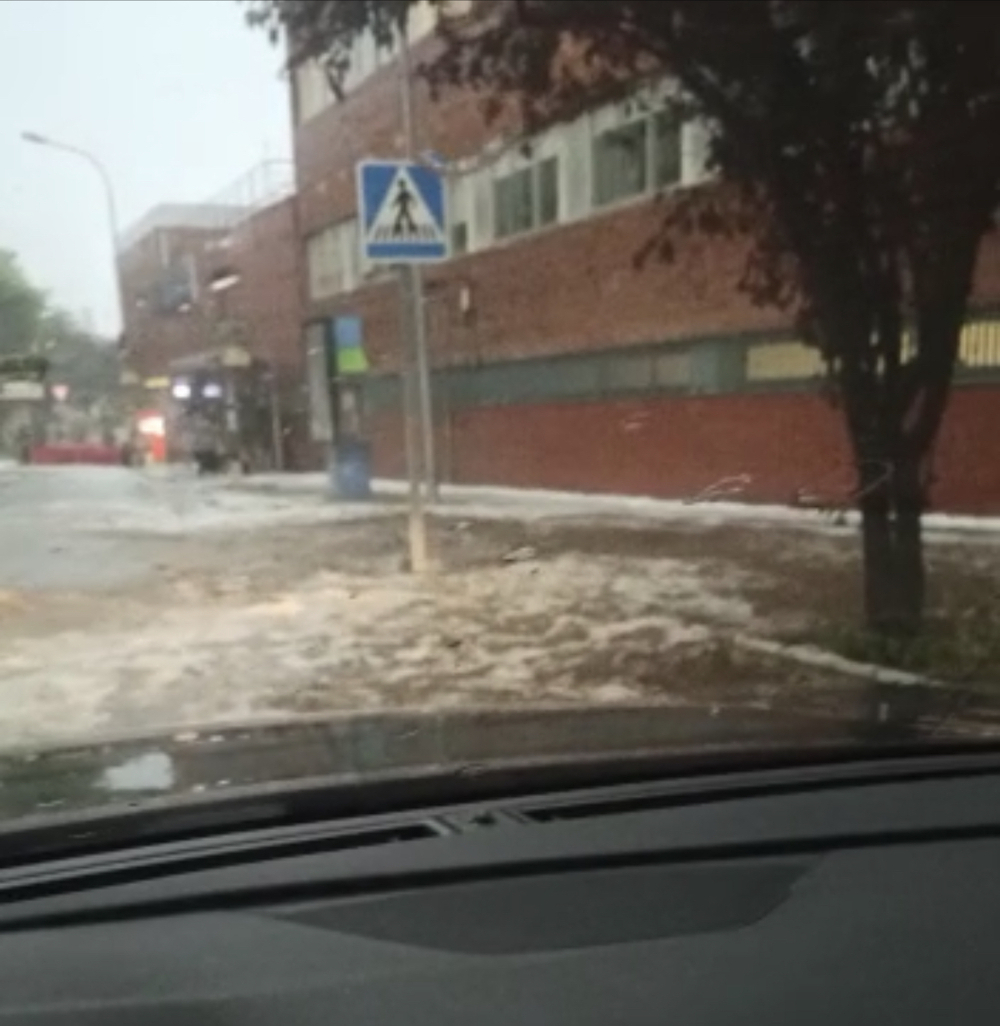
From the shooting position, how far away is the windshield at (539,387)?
371cm

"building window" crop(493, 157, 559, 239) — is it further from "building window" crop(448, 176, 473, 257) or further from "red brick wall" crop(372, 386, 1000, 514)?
"red brick wall" crop(372, 386, 1000, 514)

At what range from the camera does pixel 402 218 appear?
3.68 metres

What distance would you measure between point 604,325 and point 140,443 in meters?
1.64

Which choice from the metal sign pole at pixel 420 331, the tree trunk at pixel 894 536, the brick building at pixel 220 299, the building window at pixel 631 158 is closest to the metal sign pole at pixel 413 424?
the metal sign pole at pixel 420 331

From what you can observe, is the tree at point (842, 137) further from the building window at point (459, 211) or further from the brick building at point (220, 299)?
the brick building at point (220, 299)

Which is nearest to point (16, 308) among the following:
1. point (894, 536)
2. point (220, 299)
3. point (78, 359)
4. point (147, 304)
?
point (78, 359)

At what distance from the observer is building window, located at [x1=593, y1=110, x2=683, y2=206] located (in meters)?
4.28

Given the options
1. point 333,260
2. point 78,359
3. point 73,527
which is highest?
point 333,260

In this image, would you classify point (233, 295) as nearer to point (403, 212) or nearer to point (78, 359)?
point (78, 359)

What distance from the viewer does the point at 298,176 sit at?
385 centimetres

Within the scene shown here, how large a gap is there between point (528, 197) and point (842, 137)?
1.03 metres

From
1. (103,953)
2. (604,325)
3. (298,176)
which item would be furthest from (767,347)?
(103,953)

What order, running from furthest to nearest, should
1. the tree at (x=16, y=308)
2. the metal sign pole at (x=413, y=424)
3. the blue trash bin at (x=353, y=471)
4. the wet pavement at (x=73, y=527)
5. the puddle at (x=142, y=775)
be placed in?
1. the blue trash bin at (x=353, y=471)
2. the metal sign pole at (x=413, y=424)
3. the wet pavement at (x=73, y=527)
4. the tree at (x=16, y=308)
5. the puddle at (x=142, y=775)

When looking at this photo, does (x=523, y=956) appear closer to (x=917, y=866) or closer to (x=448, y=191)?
(x=917, y=866)
